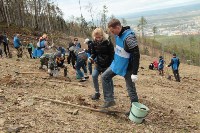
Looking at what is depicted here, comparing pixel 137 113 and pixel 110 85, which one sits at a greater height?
pixel 110 85

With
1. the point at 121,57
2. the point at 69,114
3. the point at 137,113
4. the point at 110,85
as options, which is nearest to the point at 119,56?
the point at 121,57

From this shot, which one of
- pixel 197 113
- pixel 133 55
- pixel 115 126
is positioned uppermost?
pixel 133 55

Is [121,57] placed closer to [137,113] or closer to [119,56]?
[119,56]

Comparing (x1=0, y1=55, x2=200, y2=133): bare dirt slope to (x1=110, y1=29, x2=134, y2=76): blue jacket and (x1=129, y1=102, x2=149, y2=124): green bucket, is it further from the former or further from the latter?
(x1=110, y1=29, x2=134, y2=76): blue jacket

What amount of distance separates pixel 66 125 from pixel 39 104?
1406 mm

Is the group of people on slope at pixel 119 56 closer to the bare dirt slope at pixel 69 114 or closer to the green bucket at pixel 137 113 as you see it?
the green bucket at pixel 137 113

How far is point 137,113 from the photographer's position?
734cm

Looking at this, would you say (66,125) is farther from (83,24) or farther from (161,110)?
(83,24)

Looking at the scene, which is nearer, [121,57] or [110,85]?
[121,57]

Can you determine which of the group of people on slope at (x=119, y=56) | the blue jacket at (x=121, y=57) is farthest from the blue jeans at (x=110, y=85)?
the blue jacket at (x=121, y=57)

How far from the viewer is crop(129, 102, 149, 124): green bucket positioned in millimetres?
7266

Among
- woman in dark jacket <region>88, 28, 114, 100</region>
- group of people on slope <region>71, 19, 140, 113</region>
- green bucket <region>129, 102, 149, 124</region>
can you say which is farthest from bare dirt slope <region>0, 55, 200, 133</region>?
woman in dark jacket <region>88, 28, 114, 100</region>

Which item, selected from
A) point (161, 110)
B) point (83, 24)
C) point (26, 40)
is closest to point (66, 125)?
point (161, 110)

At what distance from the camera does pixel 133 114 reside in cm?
746
